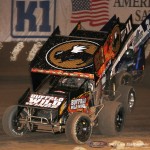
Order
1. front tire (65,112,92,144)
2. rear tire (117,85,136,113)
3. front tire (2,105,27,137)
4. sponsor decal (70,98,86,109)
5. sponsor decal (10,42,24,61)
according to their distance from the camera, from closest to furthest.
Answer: front tire (65,112,92,144), sponsor decal (70,98,86,109), front tire (2,105,27,137), rear tire (117,85,136,113), sponsor decal (10,42,24,61)

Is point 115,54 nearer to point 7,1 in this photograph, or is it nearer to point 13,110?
point 13,110

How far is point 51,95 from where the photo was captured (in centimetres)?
1397

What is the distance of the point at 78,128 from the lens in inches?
535

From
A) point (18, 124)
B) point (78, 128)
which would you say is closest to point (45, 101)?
point (18, 124)

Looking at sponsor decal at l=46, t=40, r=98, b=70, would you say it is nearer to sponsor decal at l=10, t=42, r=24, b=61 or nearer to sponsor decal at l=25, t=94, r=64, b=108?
sponsor decal at l=25, t=94, r=64, b=108

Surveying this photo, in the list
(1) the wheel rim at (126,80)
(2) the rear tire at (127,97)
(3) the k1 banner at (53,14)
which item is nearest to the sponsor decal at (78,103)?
(2) the rear tire at (127,97)

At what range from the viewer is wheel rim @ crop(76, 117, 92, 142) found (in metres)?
13.6

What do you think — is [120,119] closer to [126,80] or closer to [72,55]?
[72,55]

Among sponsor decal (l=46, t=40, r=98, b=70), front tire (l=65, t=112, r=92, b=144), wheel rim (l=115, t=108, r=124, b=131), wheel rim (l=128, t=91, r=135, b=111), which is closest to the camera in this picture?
front tire (l=65, t=112, r=92, b=144)

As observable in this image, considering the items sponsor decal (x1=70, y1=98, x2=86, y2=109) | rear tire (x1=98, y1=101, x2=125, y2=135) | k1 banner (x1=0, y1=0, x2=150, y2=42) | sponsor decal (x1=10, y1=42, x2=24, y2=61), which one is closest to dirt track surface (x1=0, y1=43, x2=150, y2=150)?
rear tire (x1=98, y1=101, x2=125, y2=135)

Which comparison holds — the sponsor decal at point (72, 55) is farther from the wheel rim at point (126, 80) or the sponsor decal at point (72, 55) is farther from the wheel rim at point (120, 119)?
the wheel rim at point (126, 80)

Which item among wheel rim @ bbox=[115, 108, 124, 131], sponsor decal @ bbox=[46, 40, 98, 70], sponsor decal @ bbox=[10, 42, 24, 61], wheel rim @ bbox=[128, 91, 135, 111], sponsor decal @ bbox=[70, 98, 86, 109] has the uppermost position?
sponsor decal @ bbox=[46, 40, 98, 70]

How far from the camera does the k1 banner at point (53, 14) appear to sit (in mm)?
24547

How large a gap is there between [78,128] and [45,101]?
2.81ft
